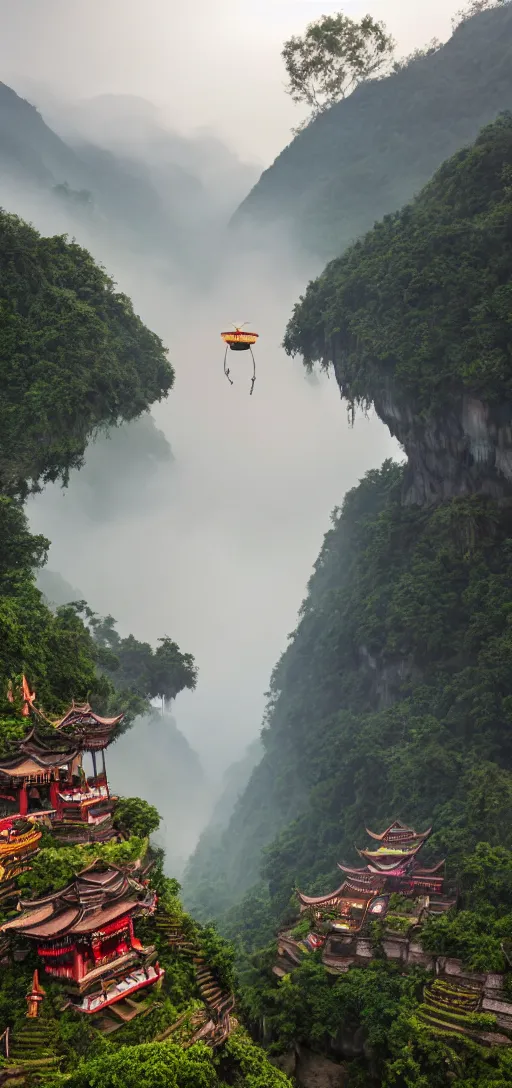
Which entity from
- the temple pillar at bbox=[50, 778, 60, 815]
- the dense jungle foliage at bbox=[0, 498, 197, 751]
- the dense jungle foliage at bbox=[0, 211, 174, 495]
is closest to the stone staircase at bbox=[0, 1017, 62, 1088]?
the temple pillar at bbox=[50, 778, 60, 815]

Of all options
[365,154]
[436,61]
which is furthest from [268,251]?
[436,61]

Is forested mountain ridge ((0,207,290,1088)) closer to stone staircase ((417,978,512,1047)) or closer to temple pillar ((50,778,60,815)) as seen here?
temple pillar ((50,778,60,815))

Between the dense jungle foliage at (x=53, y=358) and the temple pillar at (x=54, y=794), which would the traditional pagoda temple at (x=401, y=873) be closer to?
the temple pillar at (x=54, y=794)

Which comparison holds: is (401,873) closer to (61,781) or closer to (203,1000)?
(203,1000)

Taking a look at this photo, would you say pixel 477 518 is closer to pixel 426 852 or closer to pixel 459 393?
pixel 459 393

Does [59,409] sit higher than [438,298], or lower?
lower

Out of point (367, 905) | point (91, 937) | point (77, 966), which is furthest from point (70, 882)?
point (367, 905)
